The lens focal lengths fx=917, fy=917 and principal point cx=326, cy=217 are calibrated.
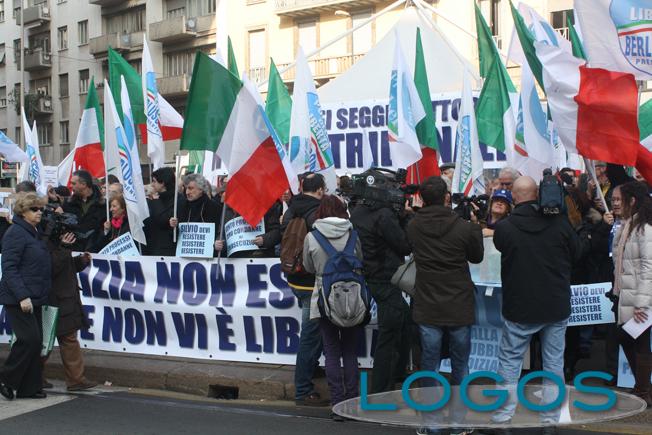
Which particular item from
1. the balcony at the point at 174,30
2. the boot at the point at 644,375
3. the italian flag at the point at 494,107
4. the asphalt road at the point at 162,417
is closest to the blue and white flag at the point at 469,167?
the italian flag at the point at 494,107

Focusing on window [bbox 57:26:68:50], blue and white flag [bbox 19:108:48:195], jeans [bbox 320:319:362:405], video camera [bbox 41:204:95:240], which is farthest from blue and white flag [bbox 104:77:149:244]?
window [bbox 57:26:68:50]

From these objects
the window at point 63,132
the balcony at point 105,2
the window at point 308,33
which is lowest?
the window at point 63,132

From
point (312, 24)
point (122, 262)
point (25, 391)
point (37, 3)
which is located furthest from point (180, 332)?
point (37, 3)

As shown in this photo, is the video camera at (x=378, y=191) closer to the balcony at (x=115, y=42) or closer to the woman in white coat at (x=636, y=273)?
the woman in white coat at (x=636, y=273)

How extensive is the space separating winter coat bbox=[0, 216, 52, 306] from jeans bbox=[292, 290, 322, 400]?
218 cm

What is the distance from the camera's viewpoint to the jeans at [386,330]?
665cm

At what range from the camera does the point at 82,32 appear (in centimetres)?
5053

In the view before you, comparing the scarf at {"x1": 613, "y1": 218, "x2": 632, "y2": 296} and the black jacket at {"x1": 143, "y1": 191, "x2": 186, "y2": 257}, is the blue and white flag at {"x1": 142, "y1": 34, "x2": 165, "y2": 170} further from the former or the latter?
the scarf at {"x1": 613, "y1": 218, "x2": 632, "y2": 296}

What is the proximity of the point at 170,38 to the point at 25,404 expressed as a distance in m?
38.8

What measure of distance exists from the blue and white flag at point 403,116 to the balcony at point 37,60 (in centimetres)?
4583

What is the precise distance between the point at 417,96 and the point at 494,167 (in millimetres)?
1693

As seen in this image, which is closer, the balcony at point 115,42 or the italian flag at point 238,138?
the italian flag at point 238,138

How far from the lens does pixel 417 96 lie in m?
9.70

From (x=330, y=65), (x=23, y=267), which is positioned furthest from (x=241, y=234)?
(x=330, y=65)
